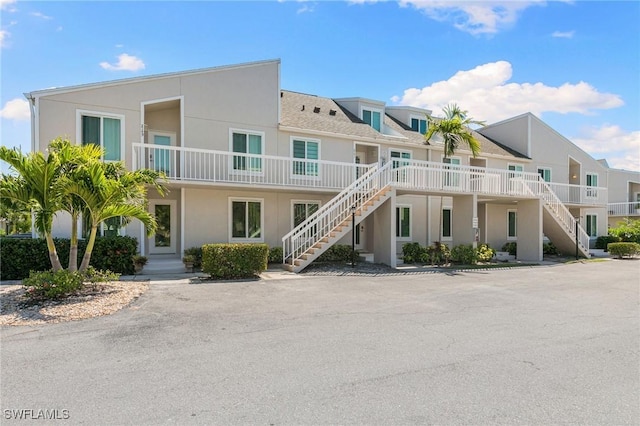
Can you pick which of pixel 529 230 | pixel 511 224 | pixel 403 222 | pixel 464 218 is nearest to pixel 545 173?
pixel 511 224

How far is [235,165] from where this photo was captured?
1505 centimetres

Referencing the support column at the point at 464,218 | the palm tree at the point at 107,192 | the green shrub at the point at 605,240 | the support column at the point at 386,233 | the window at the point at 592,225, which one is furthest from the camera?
the window at the point at 592,225

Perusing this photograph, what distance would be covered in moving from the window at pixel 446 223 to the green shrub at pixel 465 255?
4397 millimetres

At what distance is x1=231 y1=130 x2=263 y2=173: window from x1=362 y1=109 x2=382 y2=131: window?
7408 millimetres

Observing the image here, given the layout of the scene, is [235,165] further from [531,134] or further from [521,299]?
[531,134]

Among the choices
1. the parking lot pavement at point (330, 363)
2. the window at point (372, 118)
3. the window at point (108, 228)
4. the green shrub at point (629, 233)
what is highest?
the window at point (372, 118)

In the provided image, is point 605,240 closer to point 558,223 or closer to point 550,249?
point 550,249

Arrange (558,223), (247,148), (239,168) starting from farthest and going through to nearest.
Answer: (558,223), (247,148), (239,168)

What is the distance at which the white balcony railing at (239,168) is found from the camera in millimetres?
13500

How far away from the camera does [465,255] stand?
15938 millimetres

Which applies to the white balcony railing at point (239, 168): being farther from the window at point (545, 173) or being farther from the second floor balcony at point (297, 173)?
the window at point (545, 173)

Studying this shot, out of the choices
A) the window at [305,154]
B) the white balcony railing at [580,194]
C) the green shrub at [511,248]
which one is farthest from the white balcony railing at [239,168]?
the white balcony railing at [580,194]

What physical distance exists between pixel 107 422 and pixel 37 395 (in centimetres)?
113

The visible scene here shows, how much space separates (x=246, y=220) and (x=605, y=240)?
77.7 feet
